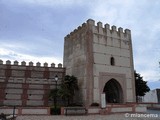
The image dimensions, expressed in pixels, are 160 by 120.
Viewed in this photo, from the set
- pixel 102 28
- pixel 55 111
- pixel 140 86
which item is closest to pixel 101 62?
pixel 102 28

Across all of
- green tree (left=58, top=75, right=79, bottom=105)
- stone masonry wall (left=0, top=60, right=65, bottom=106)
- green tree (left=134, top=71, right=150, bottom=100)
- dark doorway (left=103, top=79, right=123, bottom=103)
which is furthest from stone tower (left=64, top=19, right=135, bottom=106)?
green tree (left=134, top=71, right=150, bottom=100)

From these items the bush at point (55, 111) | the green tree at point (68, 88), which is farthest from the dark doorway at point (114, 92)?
the bush at point (55, 111)

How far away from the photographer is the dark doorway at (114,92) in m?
26.8

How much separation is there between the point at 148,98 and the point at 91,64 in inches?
1222

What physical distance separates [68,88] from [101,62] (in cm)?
522

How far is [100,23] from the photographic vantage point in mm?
26812

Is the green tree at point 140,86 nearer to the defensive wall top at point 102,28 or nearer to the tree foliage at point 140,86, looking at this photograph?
the tree foliage at point 140,86

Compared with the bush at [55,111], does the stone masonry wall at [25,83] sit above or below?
above

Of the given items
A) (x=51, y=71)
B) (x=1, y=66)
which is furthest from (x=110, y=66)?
(x=1, y=66)

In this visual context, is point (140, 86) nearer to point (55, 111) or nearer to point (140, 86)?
point (140, 86)

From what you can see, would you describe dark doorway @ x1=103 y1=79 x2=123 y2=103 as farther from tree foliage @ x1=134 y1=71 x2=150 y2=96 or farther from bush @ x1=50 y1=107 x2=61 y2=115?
bush @ x1=50 y1=107 x2=61 y2=115

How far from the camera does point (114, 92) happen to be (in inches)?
1088

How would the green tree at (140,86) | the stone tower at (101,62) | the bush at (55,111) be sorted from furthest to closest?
the green tree at (140,86) < the stone tower at (101,62) < the bush at (55,111)

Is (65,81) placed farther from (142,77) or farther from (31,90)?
(142,77)
